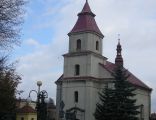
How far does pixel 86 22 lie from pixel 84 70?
260 inches

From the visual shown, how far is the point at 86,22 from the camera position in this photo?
6034cm

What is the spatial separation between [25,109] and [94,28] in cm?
2668

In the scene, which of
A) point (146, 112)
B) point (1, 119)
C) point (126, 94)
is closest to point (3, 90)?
point (1, 119)

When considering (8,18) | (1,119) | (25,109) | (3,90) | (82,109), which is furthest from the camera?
(25,109)

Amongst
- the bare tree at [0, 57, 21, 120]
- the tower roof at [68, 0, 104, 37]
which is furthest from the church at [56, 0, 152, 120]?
the bare tree at [0, 57, 21, 120]

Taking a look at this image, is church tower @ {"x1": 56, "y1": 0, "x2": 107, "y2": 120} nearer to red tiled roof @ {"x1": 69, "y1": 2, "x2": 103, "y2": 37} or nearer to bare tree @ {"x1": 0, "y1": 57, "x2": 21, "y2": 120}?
red tiled roof @ {"x1": 69, "y1": 2, "x2": 103, "y2": 37}

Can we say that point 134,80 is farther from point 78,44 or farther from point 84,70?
point 78,44

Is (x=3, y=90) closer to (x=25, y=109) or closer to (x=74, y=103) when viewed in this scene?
(x=74, y=103)

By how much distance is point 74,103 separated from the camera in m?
58.3

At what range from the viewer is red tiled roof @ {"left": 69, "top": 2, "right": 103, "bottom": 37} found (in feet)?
198

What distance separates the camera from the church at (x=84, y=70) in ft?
189

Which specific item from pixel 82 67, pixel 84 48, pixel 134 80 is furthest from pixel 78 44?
pixel 134 80

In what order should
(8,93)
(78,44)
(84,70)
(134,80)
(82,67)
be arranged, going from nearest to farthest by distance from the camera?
(8,93) < (84,70) < (82,67) < (78,44) < (134,80)

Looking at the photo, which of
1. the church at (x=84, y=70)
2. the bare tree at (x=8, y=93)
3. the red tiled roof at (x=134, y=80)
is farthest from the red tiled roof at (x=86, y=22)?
the bare tree at (x=8, y=93)
